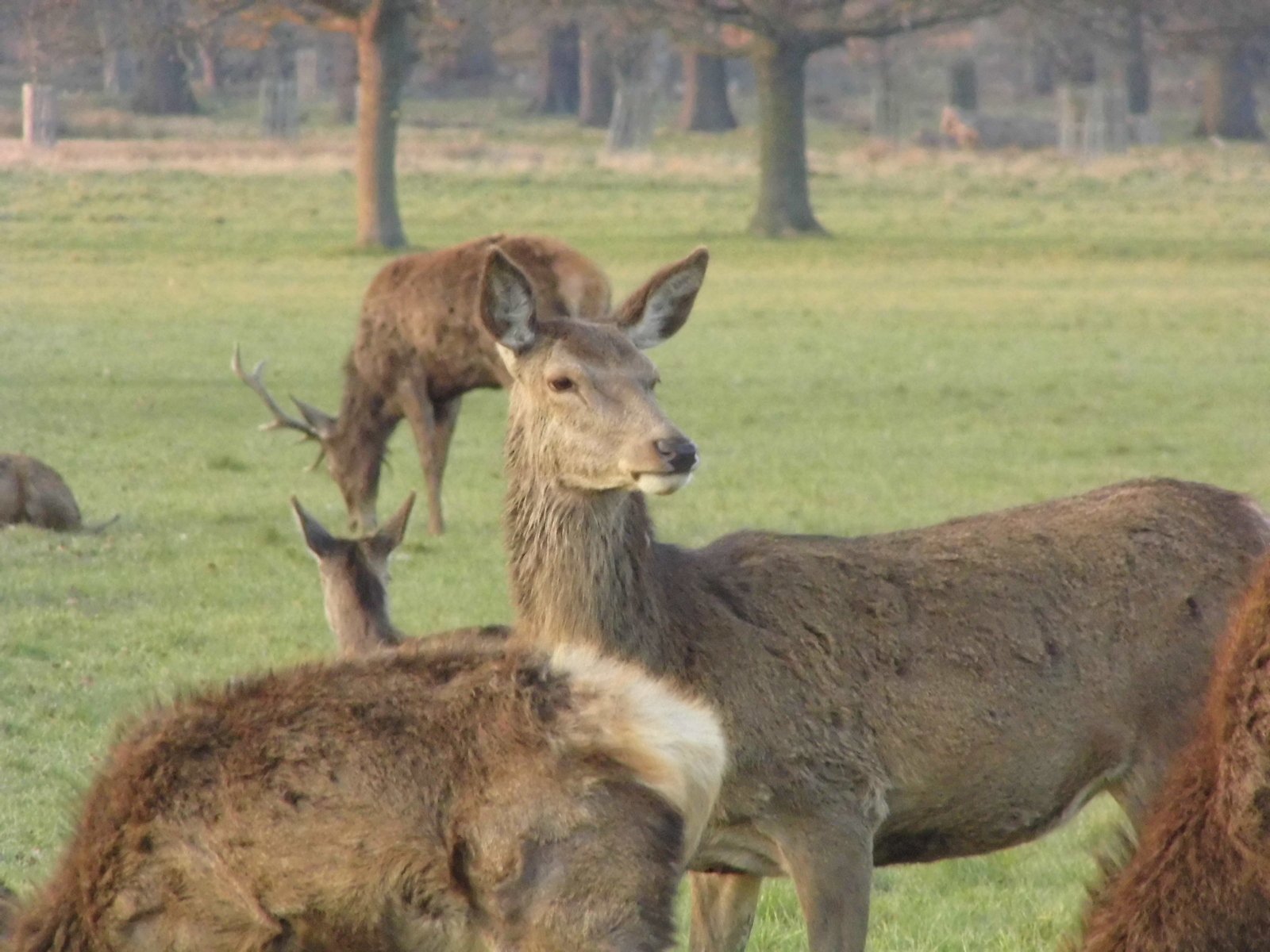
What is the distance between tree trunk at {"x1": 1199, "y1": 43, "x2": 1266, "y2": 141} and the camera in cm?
6388

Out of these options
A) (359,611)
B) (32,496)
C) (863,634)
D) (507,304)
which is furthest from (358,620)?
(32,496)

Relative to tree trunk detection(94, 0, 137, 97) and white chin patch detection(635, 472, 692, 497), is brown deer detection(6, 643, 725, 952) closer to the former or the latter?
white chin patch detection(635, 472, 692, 497)

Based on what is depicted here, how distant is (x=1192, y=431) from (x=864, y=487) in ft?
12.8

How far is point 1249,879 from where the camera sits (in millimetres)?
3633

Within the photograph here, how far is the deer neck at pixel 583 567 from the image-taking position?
5617 mm

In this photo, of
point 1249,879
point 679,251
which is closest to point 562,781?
point 1249,879

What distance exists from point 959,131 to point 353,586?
52656 millimetres

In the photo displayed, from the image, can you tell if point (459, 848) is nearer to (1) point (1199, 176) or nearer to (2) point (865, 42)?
(1) point (1199, 176)

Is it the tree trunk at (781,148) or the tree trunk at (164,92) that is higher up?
the tree trunk at (164,92)

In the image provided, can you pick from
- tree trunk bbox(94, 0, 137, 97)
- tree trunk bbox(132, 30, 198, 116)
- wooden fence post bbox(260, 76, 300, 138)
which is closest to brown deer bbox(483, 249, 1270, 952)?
tree trunk bbox(94, 0, 137, 97)

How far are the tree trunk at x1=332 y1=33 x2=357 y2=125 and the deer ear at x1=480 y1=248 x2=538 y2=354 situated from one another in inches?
2133

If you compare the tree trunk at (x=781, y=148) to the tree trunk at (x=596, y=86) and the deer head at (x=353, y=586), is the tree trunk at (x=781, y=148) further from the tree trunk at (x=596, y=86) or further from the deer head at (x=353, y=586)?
the tree trunk at (x=596, y=86)

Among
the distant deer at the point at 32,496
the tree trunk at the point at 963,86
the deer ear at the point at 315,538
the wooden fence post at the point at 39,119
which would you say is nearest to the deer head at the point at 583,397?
the deer ear at the point at 315,538

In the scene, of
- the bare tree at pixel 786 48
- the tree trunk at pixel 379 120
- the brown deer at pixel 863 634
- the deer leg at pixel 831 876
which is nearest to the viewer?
the deer leg at pixel 831 876
